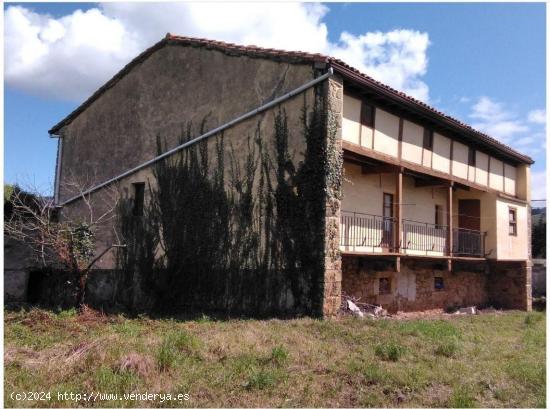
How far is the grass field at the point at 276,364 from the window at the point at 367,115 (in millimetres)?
5789

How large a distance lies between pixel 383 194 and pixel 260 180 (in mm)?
5120

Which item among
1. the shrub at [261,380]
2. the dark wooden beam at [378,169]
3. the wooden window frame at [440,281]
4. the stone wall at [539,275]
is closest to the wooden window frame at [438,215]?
the wooden window frame at [440,281]

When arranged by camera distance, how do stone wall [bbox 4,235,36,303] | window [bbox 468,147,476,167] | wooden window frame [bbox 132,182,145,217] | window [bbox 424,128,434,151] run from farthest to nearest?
window [bbox 468,147,476,167] < wooden window frame [bbox 132,182,145,217] < window [bbox 424,128,434,151] < stone wall [bbox 4,235,36,303]

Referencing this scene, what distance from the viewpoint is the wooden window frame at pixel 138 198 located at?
1745 centimetres

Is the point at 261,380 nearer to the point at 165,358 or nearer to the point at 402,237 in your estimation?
the point at 165,358

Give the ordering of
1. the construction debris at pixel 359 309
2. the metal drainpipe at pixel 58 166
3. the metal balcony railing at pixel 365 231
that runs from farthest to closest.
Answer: the metal drainpipe at pixel 58 166, the metal balcony railing at pixel 365 231, the construction debris at pixel 359 309

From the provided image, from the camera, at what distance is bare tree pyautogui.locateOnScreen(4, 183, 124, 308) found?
13.9m

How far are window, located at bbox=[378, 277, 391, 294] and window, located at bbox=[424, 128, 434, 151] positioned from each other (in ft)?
14.8

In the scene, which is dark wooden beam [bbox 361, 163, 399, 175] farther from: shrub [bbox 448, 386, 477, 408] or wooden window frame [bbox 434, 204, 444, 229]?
shrub [bbox 448, 386, 477, 408]

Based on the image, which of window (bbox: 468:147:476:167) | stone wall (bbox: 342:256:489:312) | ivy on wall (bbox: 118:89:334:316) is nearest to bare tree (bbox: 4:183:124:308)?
ivy on wall (bbox: 118:89:334:316)

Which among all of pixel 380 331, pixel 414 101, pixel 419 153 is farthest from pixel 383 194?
pixel 380 331

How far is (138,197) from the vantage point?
17734 millimetres

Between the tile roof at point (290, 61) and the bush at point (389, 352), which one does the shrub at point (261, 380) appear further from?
the tile roof at point (290, 61)

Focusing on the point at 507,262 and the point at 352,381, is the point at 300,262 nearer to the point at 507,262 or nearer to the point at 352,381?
the point at 352,381
